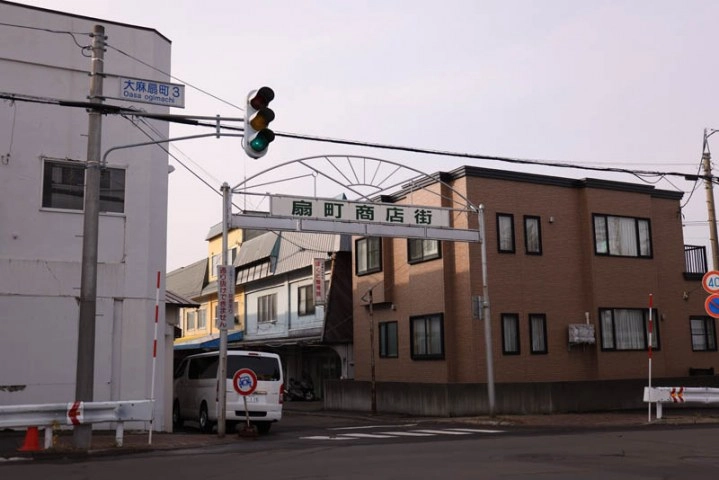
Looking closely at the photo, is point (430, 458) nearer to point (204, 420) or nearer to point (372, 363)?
point (204, 420)

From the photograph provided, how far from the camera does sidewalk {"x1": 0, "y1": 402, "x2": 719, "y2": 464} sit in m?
14.1

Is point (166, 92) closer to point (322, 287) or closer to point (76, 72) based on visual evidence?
point (76, 72)

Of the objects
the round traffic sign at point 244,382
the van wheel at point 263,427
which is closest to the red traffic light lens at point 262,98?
the round traffic sign at point 244,382

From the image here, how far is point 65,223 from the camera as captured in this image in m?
18.0

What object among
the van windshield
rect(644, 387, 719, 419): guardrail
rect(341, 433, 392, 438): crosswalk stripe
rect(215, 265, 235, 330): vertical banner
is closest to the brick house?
rect(644, 387, 719, 419): guardrail

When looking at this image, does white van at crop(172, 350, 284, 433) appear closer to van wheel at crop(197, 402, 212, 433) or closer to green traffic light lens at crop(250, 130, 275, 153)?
van wheel at crop(197, 402, 212, 433)

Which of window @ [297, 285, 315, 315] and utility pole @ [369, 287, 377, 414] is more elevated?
window @ [297, 285, 315, 315]

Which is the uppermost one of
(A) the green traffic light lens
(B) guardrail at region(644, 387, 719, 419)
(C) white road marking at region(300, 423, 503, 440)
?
(A) the green traffic light lens

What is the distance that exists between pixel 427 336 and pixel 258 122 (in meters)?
15.7

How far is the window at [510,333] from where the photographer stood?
26156 mm

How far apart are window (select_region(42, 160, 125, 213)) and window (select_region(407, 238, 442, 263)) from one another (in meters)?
11.2

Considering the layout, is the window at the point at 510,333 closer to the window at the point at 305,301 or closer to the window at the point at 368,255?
the window at the point at 368,255

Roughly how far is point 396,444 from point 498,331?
1146 centimetres

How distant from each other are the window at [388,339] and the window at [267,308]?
11.8 metres
